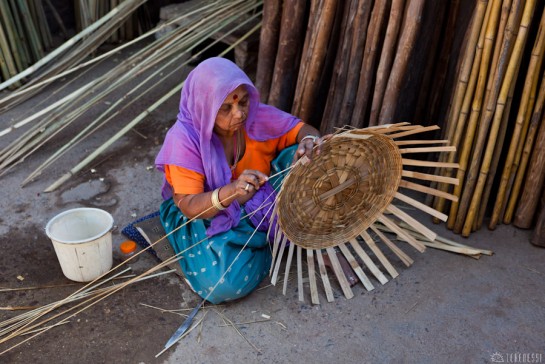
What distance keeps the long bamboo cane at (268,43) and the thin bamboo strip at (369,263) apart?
1074 mm

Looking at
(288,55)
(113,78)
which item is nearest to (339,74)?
(288,55)

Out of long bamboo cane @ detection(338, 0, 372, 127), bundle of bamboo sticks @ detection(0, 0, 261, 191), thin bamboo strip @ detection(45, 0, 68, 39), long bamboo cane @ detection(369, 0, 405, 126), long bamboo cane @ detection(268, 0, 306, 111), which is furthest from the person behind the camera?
thin bamboo strip @ detection(45, 0, 68, 39)

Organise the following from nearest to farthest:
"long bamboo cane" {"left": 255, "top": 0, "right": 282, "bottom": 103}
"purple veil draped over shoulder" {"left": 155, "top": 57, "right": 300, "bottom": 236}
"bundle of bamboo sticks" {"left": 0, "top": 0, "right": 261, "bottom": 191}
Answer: "purple veil draped over shoulder" {"left": 155, "top": 57, "right": 300, "bottom": 236} → "long bamboo cane" {"left": 255, "top": 0, "right": 282, "bottom": 103} → "bundle of bamboo sticks" {"left": 0, "top": 0, "right": 261, "bottom": 191}

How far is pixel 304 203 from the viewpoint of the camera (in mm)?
2357

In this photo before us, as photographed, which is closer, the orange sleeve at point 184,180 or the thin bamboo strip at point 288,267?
the orange sleeve at point 184,180

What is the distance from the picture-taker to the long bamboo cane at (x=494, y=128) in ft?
7.84

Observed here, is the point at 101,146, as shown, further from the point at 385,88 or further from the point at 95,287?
the point at 385,88

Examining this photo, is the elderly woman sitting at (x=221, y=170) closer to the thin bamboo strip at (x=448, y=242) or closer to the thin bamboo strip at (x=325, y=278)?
the thin bamboo strip at (x=325, y=278)

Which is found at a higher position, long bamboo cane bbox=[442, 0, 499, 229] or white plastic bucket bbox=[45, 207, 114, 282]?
long bamboo cane bbox=[442, 0, 499, 229]

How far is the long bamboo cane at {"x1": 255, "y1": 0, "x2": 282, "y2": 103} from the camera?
3.07 m

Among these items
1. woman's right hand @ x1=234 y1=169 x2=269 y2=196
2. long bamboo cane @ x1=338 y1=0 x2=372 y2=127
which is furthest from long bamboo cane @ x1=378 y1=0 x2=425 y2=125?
woman's right hand @ x1=234 y1=169 x2=269 y2=196

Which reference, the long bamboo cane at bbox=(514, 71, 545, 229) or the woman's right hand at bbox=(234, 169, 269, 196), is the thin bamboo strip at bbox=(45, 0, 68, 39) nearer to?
the woman's right hand at bbox=(234, 169, 269, 196)

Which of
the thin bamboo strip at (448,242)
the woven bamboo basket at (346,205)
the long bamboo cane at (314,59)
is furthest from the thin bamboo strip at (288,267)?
the long bamboo cane at (314,59)

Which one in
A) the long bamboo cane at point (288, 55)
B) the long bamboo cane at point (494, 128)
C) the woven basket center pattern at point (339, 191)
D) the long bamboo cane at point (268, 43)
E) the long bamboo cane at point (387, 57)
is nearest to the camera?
the woven basket center pattern at point (339, 191)
